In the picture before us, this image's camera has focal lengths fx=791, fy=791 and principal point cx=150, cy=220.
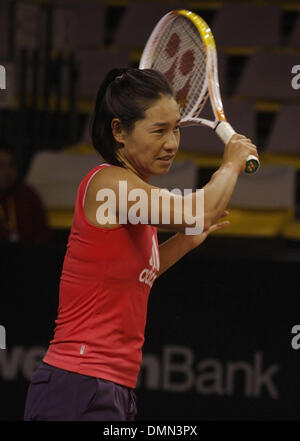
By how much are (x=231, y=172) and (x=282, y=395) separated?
4.95 ft

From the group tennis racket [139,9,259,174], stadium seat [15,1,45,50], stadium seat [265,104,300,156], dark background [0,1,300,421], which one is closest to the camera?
tennis racket [139,9,259,174]

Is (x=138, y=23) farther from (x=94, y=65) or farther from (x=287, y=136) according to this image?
(x=287, y=136)

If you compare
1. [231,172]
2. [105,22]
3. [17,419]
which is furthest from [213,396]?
[105,22]

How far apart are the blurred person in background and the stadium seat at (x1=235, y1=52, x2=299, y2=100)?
2.12 meters

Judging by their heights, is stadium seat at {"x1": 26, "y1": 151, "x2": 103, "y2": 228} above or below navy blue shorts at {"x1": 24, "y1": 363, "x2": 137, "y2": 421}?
above

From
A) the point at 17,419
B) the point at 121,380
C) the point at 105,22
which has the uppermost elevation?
the point at 105,22

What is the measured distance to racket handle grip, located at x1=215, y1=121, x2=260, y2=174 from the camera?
1.88 meters

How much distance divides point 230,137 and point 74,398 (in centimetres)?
74

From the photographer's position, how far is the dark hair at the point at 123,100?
1877 millimetres

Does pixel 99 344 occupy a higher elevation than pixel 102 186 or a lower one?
lower

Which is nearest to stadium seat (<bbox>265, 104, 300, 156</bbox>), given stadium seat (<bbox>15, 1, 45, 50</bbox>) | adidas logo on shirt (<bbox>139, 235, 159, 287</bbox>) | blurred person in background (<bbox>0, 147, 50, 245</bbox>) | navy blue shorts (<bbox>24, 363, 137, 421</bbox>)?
blurred person in background (<bbox>0, 147, 50, 245</bbox>)

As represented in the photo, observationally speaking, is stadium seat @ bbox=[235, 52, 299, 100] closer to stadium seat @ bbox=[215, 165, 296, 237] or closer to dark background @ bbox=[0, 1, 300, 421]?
stadium seat @ bbox=[215, 165, 296, 237]

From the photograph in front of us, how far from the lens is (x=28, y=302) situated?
3301 millimetres

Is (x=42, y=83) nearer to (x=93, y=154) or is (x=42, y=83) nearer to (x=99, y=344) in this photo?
(x=93, y=154)
